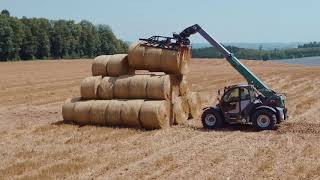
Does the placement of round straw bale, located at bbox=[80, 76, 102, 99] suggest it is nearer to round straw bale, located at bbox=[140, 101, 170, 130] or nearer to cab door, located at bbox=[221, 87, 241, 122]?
round straw bale, located at bbox=[140, 101, 170, 130]

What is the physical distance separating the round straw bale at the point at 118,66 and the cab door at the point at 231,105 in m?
3.55

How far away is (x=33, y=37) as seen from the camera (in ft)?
269

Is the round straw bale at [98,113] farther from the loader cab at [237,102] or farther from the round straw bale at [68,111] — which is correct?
the loader cab at [237,102]

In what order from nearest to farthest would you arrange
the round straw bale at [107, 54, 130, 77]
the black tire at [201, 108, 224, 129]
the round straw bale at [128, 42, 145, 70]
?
the black tire at [201, 108, 224, 129] < the round straw bale at [128, 42, 145, 70] < the round straw bale at [107, 54, 130, 77]

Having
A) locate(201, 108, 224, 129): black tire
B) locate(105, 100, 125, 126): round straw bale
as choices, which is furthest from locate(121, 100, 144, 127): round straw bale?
locate(201, 108, 224, 129): black tire

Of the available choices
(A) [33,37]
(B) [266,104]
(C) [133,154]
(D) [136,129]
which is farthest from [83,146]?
(A) [33,37]

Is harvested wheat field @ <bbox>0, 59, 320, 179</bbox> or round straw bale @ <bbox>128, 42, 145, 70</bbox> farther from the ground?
round straw bale @ <bbox>128, 42, 145, 70</bbox>

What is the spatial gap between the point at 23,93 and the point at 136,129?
1374 centimetres

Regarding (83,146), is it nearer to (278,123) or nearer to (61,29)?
(278,123)

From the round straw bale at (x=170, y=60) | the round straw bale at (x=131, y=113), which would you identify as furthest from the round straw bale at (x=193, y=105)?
the round straw bale at (x=131, y=113)

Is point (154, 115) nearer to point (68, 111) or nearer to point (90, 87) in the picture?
point (90, 87)

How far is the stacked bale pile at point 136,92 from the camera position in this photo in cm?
1712

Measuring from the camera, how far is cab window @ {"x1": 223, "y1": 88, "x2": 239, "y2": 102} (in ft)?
56.0

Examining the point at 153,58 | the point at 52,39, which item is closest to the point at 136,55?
the point at 153,58
